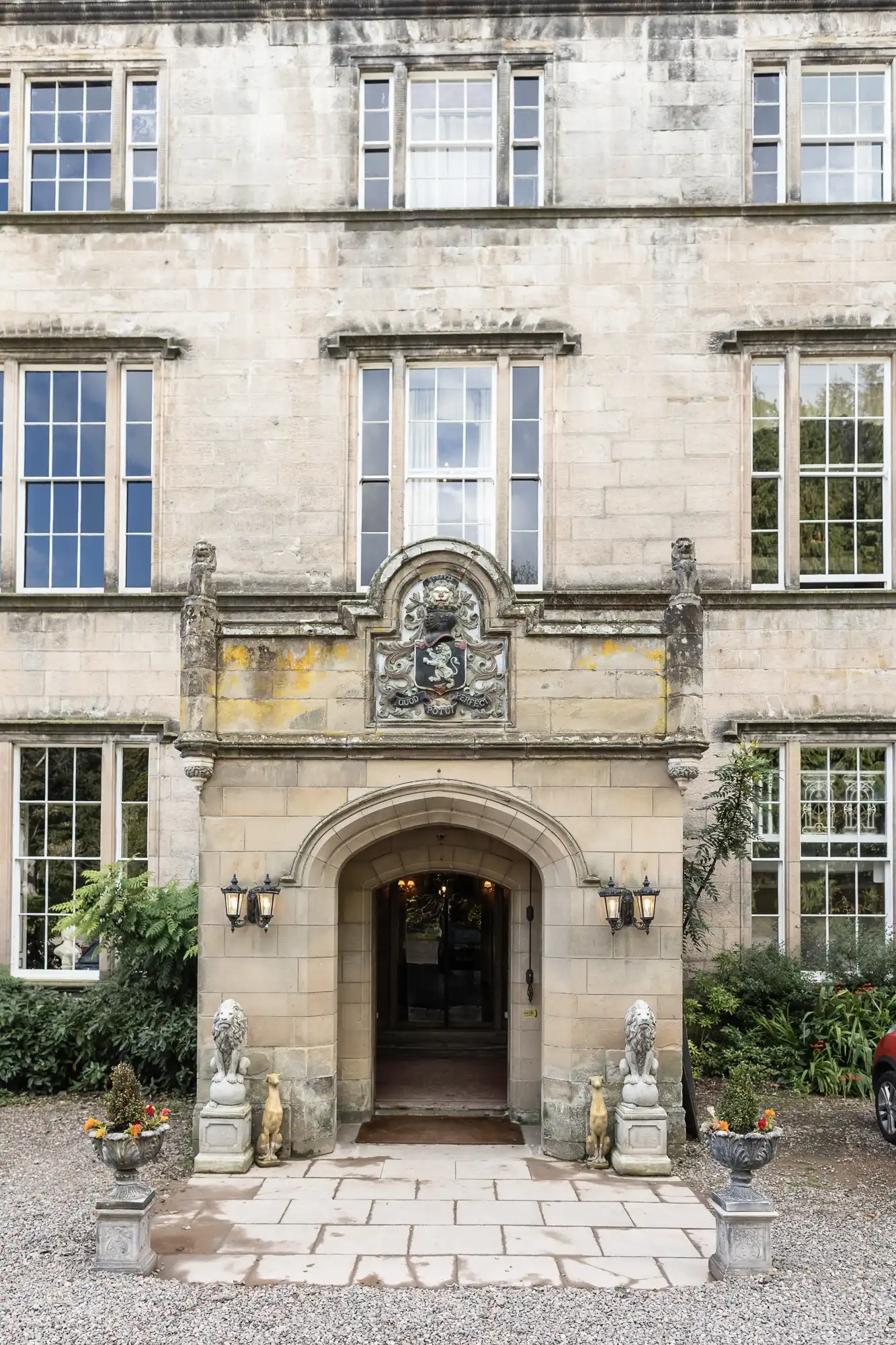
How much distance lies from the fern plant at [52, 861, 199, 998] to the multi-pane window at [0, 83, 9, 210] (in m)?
9.89

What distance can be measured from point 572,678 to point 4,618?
8445 millimetres

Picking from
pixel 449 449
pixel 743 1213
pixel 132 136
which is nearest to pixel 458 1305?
pixel 743 1213

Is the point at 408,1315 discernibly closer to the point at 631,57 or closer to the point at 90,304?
the point at 90,304

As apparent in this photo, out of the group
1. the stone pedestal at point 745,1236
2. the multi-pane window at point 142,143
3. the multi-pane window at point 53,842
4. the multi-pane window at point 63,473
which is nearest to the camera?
the stone pedestal at point 745,1236

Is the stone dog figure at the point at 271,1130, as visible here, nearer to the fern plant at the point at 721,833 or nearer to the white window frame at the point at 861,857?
the fern plant at the point at 721,833

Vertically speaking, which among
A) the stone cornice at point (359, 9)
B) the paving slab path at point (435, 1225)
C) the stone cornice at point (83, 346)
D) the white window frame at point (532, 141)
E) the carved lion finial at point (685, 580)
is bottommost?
the paving slab path at point (435, 1225)

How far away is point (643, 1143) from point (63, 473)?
37.7 feet

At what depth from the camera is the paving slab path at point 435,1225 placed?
25.1 ft

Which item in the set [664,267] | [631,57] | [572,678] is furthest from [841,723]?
[631,57]

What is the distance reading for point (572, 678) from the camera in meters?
10.4

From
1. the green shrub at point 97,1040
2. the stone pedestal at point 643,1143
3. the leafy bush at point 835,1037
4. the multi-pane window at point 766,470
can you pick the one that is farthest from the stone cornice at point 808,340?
the green shrub at point 97,1040

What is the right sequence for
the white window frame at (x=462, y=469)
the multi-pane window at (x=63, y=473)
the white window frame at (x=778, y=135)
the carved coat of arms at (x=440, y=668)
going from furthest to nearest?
the multi-pane window at (x=63, y=473), the white window frame at (x=778, y=135), the white window frame at (x=462, y=469), the carved coat of arms at (x=440, y=668)

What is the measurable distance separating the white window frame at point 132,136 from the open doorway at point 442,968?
10.5 meters

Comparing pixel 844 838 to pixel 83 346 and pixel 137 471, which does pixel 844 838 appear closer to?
pixel 137 471
